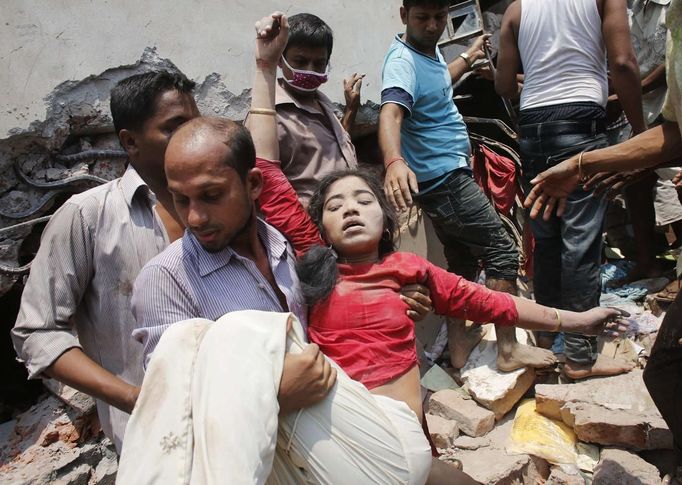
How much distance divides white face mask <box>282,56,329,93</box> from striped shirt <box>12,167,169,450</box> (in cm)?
100

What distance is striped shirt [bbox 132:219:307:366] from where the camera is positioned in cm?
154

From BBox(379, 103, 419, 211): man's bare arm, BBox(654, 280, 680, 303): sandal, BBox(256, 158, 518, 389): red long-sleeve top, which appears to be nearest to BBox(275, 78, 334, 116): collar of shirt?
BBox(379, 103, 419, 211): man's bare arm

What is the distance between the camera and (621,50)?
306 centimetres

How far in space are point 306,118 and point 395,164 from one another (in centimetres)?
54

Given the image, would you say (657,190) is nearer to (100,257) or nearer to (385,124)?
(385,124)

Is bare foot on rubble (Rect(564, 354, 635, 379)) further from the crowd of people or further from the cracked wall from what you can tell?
the cracked wall

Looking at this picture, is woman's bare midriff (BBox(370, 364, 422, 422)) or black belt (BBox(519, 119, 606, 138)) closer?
woman's bare midriff (BBox(370, 364, 422, 422))

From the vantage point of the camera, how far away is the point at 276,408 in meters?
1.27

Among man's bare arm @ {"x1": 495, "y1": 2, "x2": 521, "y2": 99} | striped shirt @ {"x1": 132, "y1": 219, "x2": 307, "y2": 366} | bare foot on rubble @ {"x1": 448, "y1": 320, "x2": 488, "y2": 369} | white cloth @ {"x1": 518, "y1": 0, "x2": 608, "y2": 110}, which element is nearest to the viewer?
striped shirt @ {"x1": 132, "y1": 219, "x2": 307, "y2": 366}

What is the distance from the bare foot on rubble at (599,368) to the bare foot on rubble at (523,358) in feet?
0.44

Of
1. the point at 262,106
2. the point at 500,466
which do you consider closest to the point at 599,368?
the point at 500,466

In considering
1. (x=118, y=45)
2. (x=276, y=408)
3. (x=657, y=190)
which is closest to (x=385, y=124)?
(x=118, y=45)

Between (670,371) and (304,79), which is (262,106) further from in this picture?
(670,371)

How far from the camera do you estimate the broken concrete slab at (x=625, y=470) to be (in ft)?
9.08
